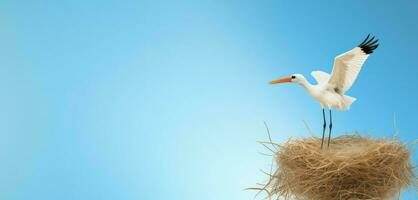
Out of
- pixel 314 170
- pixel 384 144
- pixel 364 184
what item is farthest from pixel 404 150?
pixel 314 170

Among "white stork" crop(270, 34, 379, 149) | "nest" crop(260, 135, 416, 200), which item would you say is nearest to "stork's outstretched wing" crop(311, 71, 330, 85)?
"white stork" crop(270, 34, 379, 149)

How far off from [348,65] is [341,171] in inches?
13.1

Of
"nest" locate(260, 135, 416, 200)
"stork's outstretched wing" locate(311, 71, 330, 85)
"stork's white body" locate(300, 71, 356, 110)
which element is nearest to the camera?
"nest" locate(260, 135, 416, 200)

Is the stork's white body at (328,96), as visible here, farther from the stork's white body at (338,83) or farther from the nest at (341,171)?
the nest at (341,171)

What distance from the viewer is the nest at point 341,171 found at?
5.11ft

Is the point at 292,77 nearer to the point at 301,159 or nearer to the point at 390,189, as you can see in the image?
the point at 301,159

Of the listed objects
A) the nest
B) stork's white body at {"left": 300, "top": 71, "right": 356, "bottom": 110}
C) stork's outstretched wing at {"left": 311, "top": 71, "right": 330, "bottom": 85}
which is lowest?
the nest

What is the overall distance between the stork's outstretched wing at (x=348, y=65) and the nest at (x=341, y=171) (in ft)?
0.66

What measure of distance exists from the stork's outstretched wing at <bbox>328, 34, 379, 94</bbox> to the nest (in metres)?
0.20

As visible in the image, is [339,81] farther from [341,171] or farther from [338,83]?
[341,171]

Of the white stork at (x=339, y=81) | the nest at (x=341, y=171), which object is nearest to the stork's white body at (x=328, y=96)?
the white stork at (x=339, y=81)

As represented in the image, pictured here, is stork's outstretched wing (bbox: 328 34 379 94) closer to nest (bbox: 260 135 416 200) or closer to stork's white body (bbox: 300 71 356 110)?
stork's white body (bbox: 300 71 356 110)

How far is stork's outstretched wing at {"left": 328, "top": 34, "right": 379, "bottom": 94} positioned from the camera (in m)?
1.62

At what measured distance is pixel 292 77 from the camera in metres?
1.74
